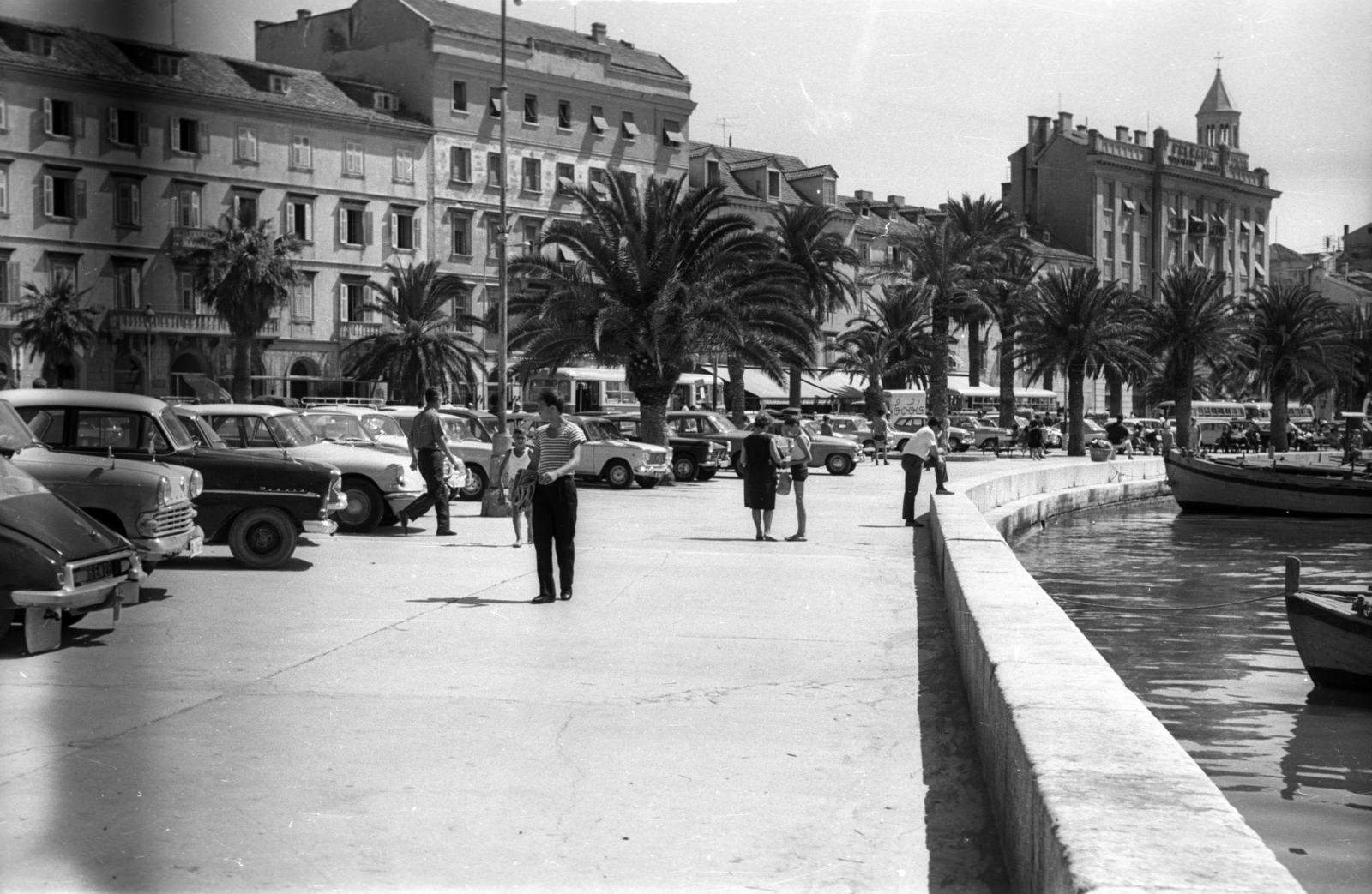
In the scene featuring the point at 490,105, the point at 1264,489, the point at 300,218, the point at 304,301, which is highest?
the point at 490,105

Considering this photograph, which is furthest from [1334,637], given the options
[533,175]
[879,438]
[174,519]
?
[533,175]

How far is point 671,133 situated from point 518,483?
6001 centimetres

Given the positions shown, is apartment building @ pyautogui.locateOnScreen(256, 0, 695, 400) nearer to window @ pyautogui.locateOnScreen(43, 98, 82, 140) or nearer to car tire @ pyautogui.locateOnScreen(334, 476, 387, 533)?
car tire @ pyautogui.locateOnScreen(334, 476, 387, 533)

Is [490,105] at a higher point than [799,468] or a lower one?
higher

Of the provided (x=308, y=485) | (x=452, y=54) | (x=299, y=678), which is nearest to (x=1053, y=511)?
(x=308, y=485)

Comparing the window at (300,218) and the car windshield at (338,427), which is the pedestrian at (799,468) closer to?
the car windshield at (338,427)

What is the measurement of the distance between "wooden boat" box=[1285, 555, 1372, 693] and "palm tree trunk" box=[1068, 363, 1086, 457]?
4224cm

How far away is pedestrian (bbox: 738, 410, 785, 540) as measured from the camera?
58.5 feet

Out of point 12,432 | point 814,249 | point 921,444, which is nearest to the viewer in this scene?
point 12,432

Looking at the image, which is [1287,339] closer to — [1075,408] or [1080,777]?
[1075,408]

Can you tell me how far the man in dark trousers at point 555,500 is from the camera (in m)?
11.7

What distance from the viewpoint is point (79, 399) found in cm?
1220

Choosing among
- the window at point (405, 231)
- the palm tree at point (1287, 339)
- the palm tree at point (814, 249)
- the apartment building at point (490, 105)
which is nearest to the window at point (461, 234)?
the apartment building at point (490, 105)

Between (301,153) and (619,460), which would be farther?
(301,153)
